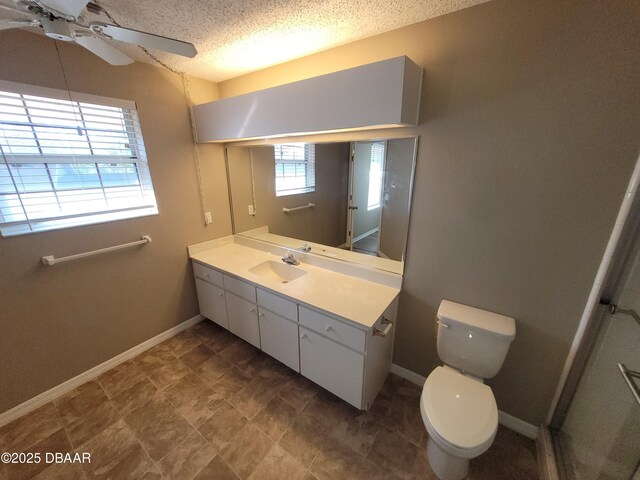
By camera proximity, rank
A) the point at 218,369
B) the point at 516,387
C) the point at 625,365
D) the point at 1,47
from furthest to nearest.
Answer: the point at 218,369
the point at 516,387
the point at 1,47
the point at 625,365

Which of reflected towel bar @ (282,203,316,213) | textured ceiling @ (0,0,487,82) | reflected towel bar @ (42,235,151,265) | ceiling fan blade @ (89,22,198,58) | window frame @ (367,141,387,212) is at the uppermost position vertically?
textured ceiling @ (0,0,487,82)

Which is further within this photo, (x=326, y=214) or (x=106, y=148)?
(x=326, y=214)

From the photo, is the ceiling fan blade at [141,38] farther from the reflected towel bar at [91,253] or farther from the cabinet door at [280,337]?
the cabinet door at [280,337]

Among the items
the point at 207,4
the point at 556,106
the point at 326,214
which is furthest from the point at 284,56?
the point at 556,106

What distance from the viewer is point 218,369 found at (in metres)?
2.03

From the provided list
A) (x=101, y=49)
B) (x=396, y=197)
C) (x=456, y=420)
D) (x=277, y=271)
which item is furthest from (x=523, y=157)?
(x=101, y=49)

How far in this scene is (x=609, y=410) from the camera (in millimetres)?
1110

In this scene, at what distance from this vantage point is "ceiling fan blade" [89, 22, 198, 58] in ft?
3.17

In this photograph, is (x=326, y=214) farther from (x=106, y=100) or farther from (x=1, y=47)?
(x=1, y=47)

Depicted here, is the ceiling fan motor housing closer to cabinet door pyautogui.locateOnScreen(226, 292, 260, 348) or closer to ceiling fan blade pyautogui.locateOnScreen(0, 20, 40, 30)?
ceiling fan blade pyautogui.locateOnScreen(0, 20, 40, 30)

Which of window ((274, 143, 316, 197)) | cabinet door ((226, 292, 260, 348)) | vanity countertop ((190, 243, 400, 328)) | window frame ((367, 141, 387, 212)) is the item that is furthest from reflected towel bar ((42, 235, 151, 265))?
window frame ((367, 141, 387, 212))

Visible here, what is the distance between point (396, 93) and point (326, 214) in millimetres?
1147

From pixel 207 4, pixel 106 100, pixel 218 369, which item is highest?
pixel 207 4

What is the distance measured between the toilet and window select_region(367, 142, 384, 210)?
0.85 m
